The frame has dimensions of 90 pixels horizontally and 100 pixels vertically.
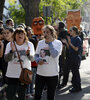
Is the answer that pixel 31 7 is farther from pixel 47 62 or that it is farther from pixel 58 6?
pixel 58 6

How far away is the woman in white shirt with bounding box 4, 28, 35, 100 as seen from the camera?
5.93m

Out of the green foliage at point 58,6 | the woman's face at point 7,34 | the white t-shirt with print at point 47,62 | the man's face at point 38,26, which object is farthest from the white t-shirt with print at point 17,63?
the green foliage at point 58,6

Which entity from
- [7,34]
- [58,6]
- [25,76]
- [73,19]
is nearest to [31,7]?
[73,19]

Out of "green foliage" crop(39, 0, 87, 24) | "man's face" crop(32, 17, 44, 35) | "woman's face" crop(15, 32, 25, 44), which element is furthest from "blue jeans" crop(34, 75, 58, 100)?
"green foliage" crop(39, 0, 87, 24)

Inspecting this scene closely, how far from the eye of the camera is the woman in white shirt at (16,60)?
593 cm

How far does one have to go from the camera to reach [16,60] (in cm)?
598

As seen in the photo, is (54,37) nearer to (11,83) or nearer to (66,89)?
(11,83)

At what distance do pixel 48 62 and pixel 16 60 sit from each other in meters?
0.58

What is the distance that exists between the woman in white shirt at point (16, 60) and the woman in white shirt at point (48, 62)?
0.75 feet

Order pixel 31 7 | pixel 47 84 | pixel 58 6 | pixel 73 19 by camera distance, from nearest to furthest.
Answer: pixel 47 84, pixel 31 7, pixel 73 19, pixel 58 6

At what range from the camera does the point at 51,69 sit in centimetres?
607

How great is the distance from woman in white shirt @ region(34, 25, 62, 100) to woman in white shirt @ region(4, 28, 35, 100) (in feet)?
0.75

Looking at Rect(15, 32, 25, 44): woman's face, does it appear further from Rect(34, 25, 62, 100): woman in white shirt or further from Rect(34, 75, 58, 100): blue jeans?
Rect(34, 75, 58, 100): blue jeans

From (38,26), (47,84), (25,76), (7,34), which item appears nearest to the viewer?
(25,76)
